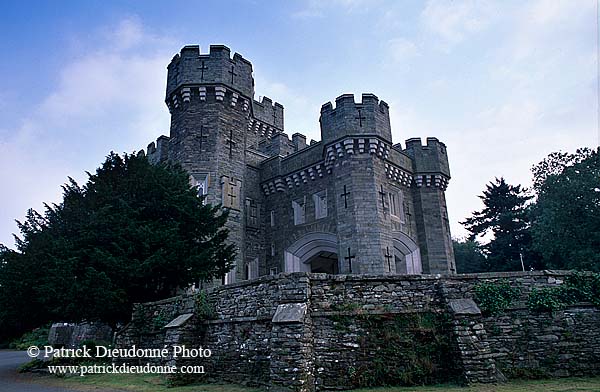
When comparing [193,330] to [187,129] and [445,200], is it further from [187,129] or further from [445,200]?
[445,200]

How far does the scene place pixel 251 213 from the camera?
67.3ft

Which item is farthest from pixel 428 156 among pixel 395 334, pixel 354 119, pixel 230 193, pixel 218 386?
pixel 218 386

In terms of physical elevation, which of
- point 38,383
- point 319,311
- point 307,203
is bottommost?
point 38,383

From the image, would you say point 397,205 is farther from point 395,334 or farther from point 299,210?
point 395,334

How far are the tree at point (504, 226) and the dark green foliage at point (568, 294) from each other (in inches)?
890

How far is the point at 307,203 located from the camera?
19.6 meters

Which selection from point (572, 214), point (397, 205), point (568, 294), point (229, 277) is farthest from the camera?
point (572, 214)

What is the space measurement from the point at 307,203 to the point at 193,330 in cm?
952

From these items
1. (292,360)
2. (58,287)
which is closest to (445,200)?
(292,360)

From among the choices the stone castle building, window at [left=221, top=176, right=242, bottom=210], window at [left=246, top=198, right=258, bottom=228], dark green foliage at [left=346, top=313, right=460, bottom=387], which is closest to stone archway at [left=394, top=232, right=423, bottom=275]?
the stone castle building

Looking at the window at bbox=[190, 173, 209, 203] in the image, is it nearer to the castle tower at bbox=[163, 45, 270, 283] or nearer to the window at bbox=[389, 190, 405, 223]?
the castle tower at bbox=[163, 45, 270, 283]

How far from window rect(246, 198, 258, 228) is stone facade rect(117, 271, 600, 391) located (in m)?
9.81

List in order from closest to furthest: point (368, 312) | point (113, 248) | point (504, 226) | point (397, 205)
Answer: point (368, 312), point (113, 248), point (397, 205), point (504, 226)

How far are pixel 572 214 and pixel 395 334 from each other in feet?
68.2
